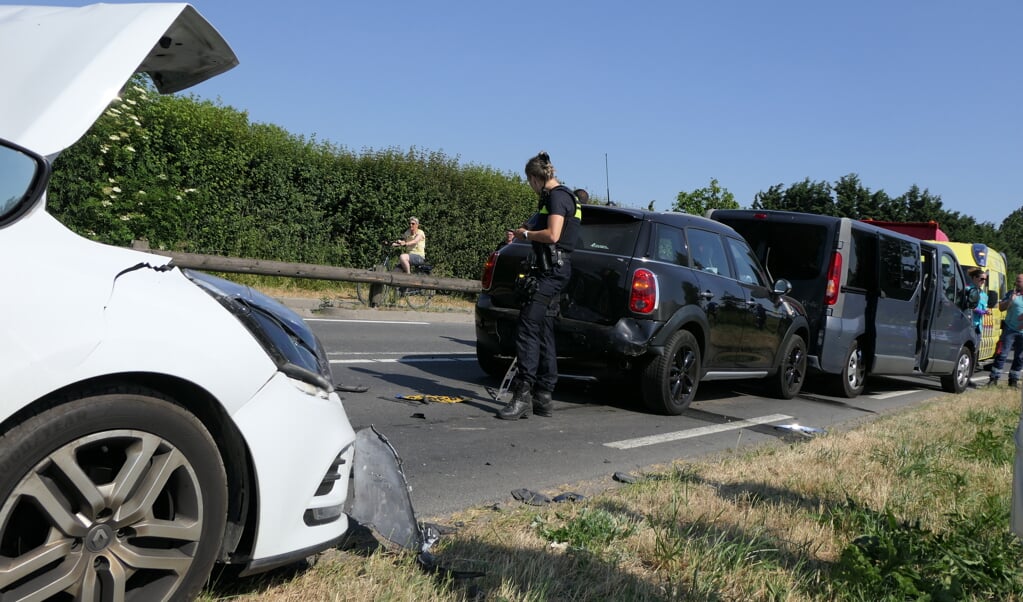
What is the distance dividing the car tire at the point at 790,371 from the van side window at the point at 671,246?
240 centimetres

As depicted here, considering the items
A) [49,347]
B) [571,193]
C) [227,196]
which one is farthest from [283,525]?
[227,196]

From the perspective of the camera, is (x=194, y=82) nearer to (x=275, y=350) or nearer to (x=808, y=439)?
(x=275, y=350)

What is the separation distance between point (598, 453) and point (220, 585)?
346cm

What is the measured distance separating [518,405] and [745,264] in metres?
3.34

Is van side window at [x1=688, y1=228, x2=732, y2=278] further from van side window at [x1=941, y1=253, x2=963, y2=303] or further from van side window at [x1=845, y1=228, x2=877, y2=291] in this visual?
van side window at [x1=941, y1=253, x2=963, y2=303]

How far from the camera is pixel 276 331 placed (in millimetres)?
2990

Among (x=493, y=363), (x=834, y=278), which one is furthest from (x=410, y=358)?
(x=834, y=278)

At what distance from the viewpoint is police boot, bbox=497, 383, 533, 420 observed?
679 centimetres

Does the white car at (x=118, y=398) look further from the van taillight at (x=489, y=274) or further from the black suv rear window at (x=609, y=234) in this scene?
the van taillight at (x=489, y=274)

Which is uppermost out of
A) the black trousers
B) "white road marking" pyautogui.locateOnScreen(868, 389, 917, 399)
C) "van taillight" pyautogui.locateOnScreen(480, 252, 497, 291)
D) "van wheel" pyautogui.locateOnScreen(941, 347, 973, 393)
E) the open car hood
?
the open car hood

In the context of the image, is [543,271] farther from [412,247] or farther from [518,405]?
[412,247]

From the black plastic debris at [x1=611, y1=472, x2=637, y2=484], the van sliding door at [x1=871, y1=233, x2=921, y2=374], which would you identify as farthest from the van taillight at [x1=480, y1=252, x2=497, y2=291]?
the van sliding door at [x1=871, y1=233, x2=921, y2=374]

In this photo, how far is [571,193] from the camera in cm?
680

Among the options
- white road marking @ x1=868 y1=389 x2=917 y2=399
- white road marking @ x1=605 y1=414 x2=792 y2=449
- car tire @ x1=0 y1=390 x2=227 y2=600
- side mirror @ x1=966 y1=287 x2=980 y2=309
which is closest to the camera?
car tire @ x1=0 y1=390 x2=227 y2=600
